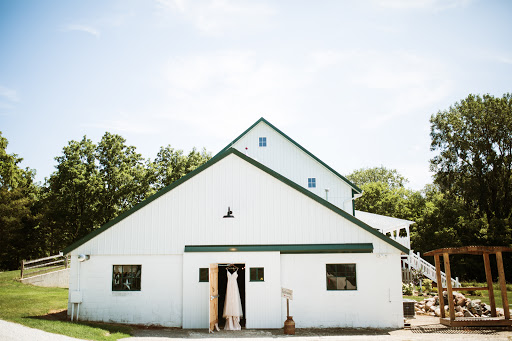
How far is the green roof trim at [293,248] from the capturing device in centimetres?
1541

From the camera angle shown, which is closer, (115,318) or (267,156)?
(115,318)

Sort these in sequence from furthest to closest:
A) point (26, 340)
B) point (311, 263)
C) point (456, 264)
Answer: point (456, 264) → point (311, 263) → point (26, 340)

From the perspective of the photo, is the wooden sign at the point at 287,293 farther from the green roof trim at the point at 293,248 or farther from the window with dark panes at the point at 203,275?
the window with dark panes at the point at 203,275

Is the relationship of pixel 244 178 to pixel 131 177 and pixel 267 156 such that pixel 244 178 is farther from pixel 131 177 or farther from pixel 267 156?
pixel 131 177

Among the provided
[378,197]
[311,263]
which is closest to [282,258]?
[311,263]

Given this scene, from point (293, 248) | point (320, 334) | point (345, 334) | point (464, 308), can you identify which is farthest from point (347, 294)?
point (464, 308)

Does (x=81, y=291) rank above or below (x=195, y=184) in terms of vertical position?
below

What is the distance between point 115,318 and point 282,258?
6.86 metres

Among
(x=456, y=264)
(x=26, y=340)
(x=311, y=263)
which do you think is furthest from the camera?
(x=456, y=264)

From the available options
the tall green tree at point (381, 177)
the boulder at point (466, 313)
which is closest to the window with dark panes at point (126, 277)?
the boulder at point (466, 313)

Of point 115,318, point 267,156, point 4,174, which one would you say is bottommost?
point 115,318

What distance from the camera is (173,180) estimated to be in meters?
40.2

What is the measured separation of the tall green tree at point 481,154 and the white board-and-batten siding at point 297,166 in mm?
22430

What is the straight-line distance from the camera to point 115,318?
15695 mm
